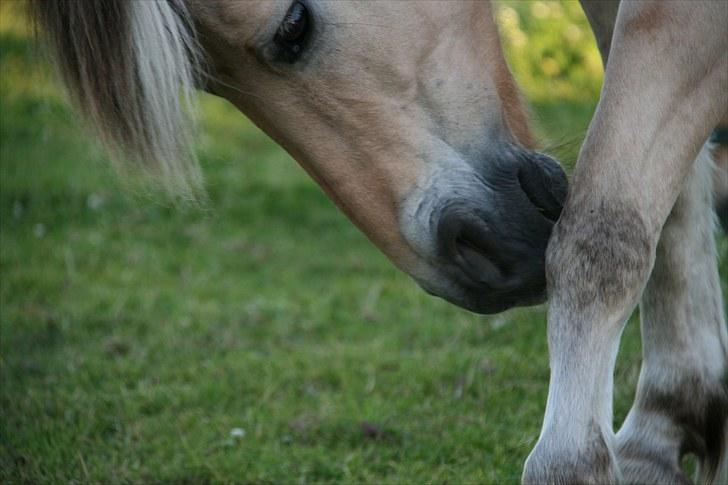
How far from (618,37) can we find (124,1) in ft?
3.34

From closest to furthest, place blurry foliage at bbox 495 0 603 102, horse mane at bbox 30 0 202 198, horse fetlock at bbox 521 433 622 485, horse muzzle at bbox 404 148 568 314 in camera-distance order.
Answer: horse fetlock at bbox 521 433 622 485 → horse mane at bbox 30 0 202 198 → horse muzzle at bbox 404 148 568 314 → blurry foliage at bbox 495 0 603 102

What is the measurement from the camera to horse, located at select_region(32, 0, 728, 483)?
2252 mm

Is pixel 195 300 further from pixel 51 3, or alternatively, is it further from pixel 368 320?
pixel 51 3

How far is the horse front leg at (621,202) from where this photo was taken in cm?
222

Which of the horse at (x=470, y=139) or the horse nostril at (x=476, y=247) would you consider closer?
the horse at (x=470, y=139)

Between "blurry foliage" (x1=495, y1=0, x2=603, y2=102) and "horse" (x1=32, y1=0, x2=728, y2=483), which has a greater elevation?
"horse" (x1=32, y1=0, x2=728, y2=483)

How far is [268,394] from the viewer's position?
3826mm

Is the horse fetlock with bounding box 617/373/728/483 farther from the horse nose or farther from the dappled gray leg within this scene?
the horse nose

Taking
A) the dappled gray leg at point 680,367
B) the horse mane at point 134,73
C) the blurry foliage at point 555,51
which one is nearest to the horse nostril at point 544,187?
the dappled gray leg at point 680,367

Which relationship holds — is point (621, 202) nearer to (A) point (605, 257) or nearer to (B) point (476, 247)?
(A) point (605, 257)

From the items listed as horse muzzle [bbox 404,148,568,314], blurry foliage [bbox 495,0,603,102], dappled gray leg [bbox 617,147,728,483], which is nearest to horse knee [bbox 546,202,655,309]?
horse muzzle [bbox 404,148,568,314]

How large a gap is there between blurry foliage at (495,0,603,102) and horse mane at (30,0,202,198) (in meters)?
5.43

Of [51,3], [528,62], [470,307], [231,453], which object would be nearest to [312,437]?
[231,453]

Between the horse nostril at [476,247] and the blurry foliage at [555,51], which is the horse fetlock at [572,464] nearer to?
the horse nostril at [476,247]
